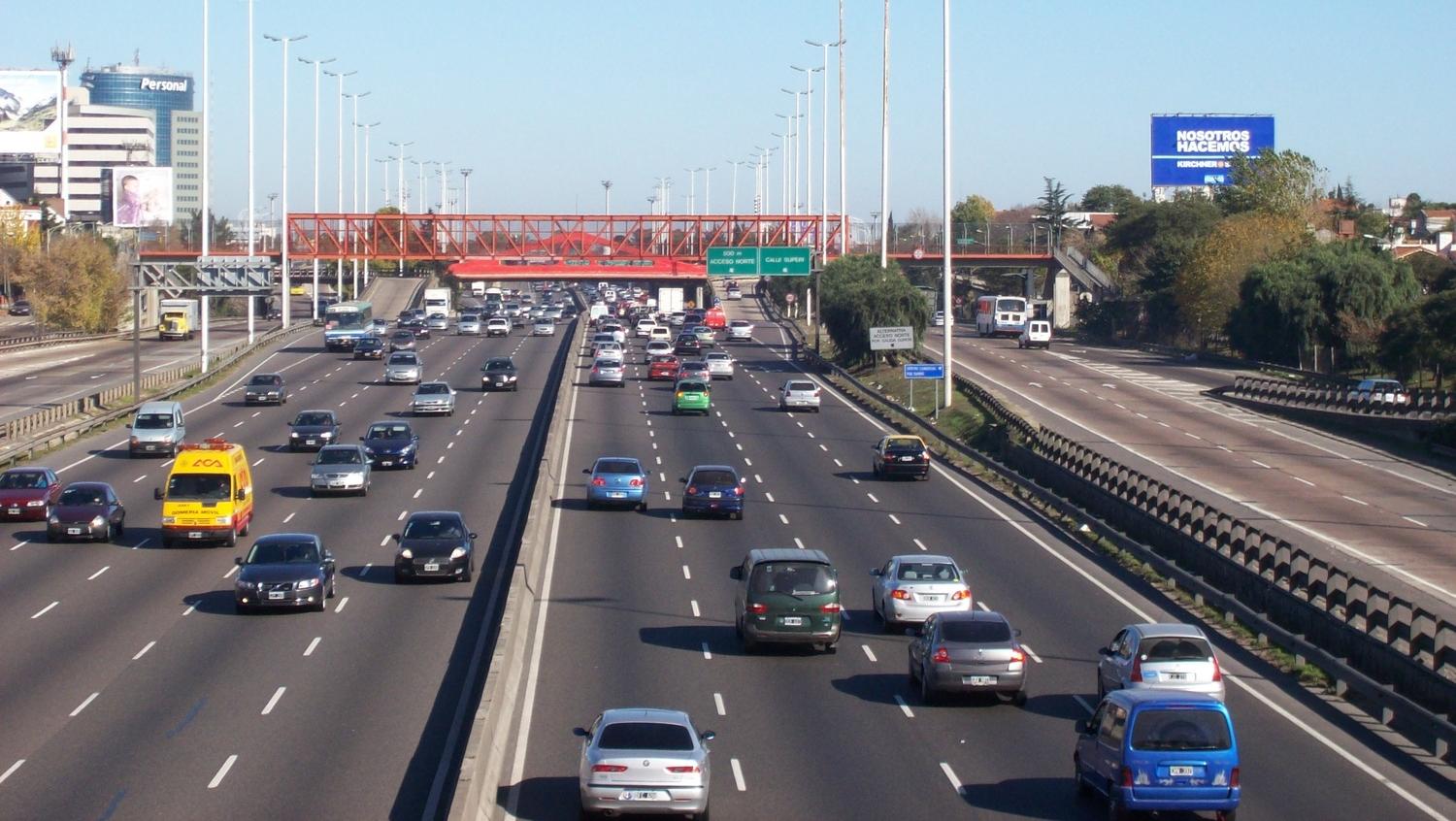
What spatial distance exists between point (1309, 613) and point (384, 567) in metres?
18.7

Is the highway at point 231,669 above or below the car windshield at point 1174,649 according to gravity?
below

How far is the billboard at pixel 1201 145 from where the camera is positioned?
124 meters

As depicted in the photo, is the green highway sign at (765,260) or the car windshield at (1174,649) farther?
the green highway sign at (765,260)

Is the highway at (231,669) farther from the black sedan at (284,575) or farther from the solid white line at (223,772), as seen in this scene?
the black sedan at (284,575)

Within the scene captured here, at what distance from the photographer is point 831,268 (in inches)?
3971

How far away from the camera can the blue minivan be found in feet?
57.6

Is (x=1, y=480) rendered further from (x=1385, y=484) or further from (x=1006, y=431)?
(x=1385, y=484)

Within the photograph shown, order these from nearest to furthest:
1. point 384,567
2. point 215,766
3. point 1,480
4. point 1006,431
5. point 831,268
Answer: point 215,766 → point 384,567 → point 1,480 → point 1006,431 → point 831,268

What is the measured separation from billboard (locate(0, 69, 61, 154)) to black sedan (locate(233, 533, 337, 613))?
5782 inches

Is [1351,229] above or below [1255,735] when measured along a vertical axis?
above

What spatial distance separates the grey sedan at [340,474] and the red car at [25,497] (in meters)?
6.71

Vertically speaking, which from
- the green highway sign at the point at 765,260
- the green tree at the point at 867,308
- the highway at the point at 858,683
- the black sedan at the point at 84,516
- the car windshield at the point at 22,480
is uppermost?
the green highway sign at the point at 765,260

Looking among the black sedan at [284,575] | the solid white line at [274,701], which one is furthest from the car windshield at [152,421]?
the solid white line at [274,701]

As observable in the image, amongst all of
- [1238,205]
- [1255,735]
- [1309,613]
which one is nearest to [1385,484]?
[1309,613]
